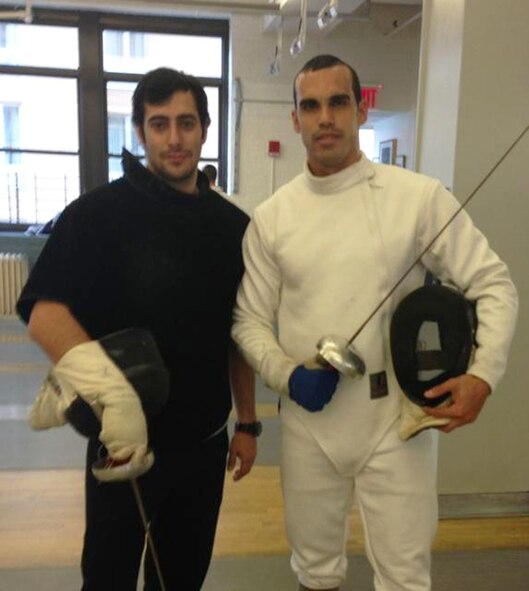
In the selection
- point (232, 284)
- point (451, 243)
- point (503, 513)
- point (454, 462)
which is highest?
point (451, 243)

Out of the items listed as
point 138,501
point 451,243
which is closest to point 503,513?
point 451,243

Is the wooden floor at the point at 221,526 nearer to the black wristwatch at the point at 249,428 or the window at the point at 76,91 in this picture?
the black wristwatch at the point at 249,428

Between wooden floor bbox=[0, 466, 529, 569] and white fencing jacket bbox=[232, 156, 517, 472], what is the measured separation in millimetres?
998

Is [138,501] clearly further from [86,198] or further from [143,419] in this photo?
[86,198]

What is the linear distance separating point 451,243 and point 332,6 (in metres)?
1.75

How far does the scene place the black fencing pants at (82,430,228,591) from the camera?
1.35m

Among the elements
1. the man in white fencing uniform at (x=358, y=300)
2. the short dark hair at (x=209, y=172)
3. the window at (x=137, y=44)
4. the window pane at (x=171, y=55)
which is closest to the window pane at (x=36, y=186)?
the window pane at (x=171, y=55)

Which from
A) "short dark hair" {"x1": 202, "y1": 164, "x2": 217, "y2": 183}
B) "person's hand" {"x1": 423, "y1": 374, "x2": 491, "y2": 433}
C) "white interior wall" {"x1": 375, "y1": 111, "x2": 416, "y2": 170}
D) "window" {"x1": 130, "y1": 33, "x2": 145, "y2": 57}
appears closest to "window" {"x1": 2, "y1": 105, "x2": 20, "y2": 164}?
"window" {"x1": 130, "y1": 33, "x2": 145, "y2": 57}

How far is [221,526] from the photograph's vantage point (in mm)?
2367

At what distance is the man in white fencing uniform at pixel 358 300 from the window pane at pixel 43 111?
218 inches

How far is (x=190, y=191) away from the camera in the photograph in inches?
56.0

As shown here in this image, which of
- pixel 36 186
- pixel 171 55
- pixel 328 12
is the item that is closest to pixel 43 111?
pixel 36 186

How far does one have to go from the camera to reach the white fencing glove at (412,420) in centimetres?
135

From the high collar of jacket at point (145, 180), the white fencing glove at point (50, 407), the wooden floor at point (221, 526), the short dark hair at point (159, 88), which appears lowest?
the wooden floor at point (221, 526)
